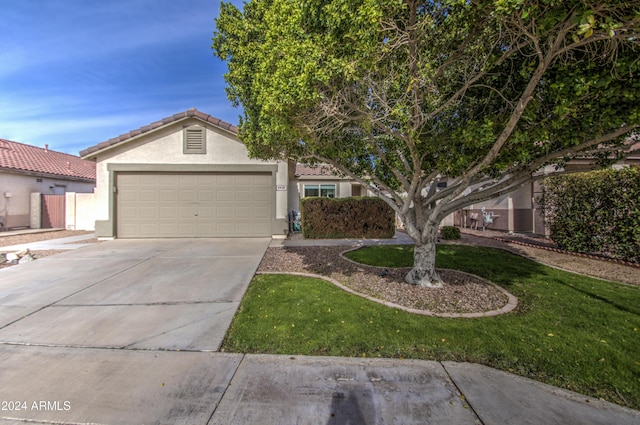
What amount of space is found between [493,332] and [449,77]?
12.3 ft

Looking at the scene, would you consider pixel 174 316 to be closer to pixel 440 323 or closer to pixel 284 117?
pixel 284 117

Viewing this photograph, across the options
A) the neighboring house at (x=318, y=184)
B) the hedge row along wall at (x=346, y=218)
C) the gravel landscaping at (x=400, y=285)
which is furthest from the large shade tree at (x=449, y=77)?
the neighboring house at (x=318, y=184)

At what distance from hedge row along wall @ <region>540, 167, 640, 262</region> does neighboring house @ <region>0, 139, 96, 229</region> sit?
2253cm

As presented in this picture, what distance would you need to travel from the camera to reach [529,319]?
4125 mm

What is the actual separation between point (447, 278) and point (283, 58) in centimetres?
504

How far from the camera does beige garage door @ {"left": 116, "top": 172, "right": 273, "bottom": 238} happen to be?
11484 mm

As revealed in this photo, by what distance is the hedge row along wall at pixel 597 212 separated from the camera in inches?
272

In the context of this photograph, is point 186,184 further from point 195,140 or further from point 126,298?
point 126,298

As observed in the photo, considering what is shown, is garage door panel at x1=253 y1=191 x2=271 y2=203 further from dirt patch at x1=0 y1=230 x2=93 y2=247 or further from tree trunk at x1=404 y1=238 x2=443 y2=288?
dirt patch at x1=0 y1=230 x2=93 y2=247

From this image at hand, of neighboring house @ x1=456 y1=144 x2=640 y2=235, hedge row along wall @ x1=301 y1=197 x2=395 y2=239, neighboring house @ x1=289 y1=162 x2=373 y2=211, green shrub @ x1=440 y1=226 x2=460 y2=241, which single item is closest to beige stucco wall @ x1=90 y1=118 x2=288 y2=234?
hedge row along wall @ x1=301 y1=197 x2=395 y2=239

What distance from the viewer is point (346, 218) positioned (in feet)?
37.7

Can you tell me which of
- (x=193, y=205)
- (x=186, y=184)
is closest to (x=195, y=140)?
(x=186, y=184)

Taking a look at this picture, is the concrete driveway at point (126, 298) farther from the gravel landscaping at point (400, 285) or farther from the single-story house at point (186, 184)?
the single-story house at point (186, 184)

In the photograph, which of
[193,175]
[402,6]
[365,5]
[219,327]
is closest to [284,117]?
[365,5]
